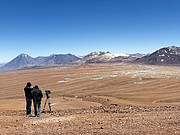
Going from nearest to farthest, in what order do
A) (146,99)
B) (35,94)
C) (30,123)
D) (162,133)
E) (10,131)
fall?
1. (162,133)
2. (10,131)
3. (30,123)
4. (35,94)
5. (146,99)

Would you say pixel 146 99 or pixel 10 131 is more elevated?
pixel 10 131

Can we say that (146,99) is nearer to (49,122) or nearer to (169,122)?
(169,122)

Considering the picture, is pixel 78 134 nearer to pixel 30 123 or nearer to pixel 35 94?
pixel 30 123

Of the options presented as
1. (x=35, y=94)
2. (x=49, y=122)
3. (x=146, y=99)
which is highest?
(x=35, y=94)

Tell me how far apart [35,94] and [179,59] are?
620 feet

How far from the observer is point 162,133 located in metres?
6.49

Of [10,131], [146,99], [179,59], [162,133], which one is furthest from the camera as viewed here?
[179,59]

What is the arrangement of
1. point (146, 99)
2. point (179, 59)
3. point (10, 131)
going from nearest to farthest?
point (10, 131) < point (146, 99) < point (179, 59)

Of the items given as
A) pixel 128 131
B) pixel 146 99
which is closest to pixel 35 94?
pixel 128 131

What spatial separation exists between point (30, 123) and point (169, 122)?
6.89m

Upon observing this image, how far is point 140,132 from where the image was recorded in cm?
665

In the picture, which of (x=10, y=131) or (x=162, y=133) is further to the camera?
(x=10, y=131)

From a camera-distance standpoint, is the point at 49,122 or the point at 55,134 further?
the point at 49,122

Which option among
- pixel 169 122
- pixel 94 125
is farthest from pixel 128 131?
pixel 169 122
